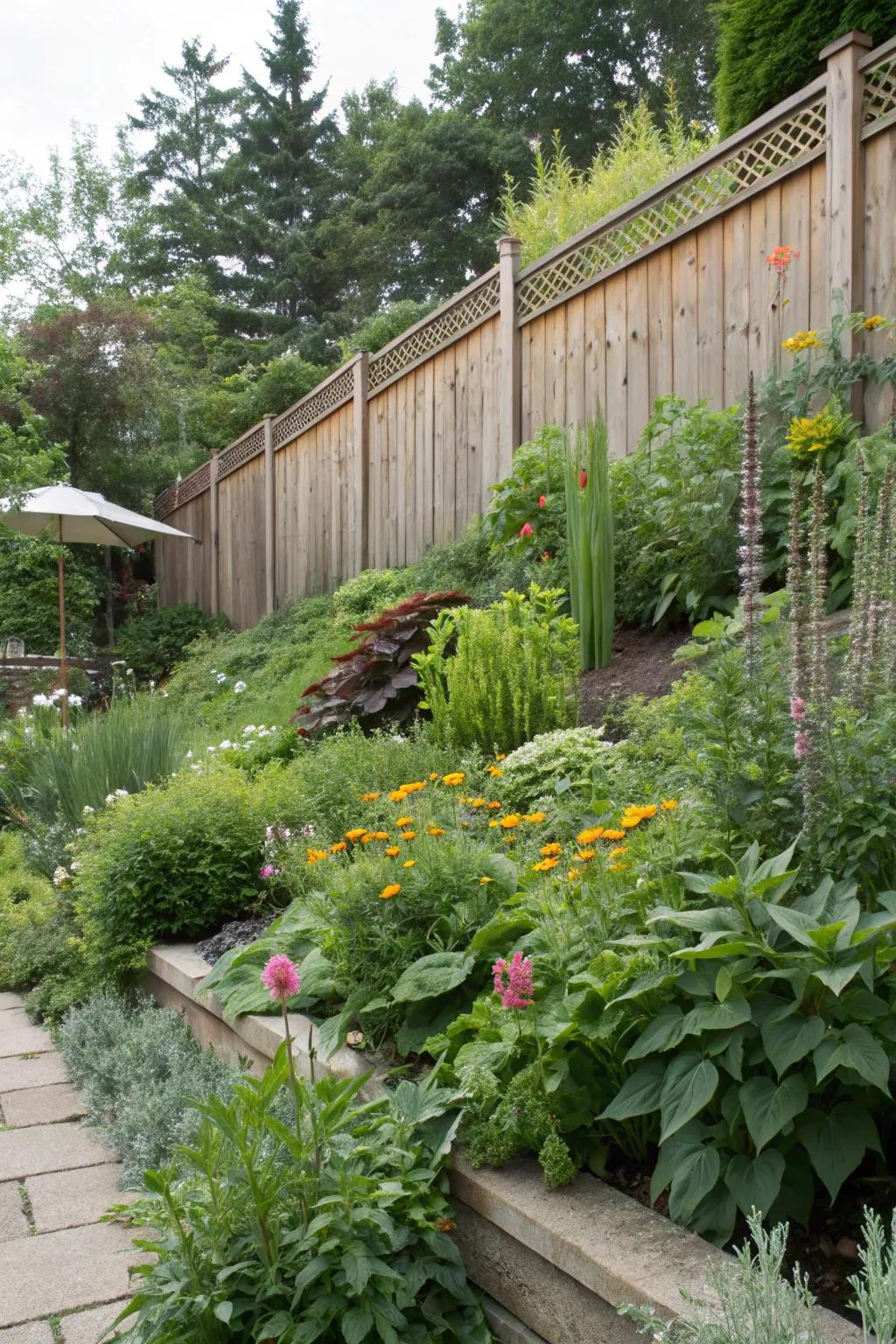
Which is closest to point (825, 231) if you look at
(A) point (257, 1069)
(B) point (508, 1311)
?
(A) point (257, 1069)

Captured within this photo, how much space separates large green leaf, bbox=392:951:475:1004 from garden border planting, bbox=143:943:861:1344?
0.41 m

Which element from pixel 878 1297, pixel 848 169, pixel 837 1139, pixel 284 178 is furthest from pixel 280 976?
pixel 284 178

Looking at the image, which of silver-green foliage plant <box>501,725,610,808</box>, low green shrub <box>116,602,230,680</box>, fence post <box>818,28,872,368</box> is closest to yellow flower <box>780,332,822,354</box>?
fence post <box>818,28,872,368</box>

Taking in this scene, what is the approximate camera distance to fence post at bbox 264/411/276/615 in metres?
12.7

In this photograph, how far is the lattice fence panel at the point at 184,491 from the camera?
15227mm

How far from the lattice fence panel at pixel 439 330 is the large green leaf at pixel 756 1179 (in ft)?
23.5

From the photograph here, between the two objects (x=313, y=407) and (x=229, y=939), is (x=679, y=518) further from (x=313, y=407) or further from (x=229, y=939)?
(x=313, y=407)

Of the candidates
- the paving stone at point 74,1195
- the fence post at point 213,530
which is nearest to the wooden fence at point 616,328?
the fence post at point 213,530

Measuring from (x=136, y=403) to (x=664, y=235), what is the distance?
12.4 m

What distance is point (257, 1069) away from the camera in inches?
119

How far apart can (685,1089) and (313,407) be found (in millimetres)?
10620

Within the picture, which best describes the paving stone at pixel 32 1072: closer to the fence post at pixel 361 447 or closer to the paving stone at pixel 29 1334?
the paving stone at pixel 29 1334

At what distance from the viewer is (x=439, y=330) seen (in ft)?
29.7

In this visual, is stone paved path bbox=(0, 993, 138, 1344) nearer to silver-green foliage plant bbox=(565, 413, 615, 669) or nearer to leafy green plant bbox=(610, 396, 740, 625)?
silver-green foliage plant bbox=(565, 413, 615, 669)
